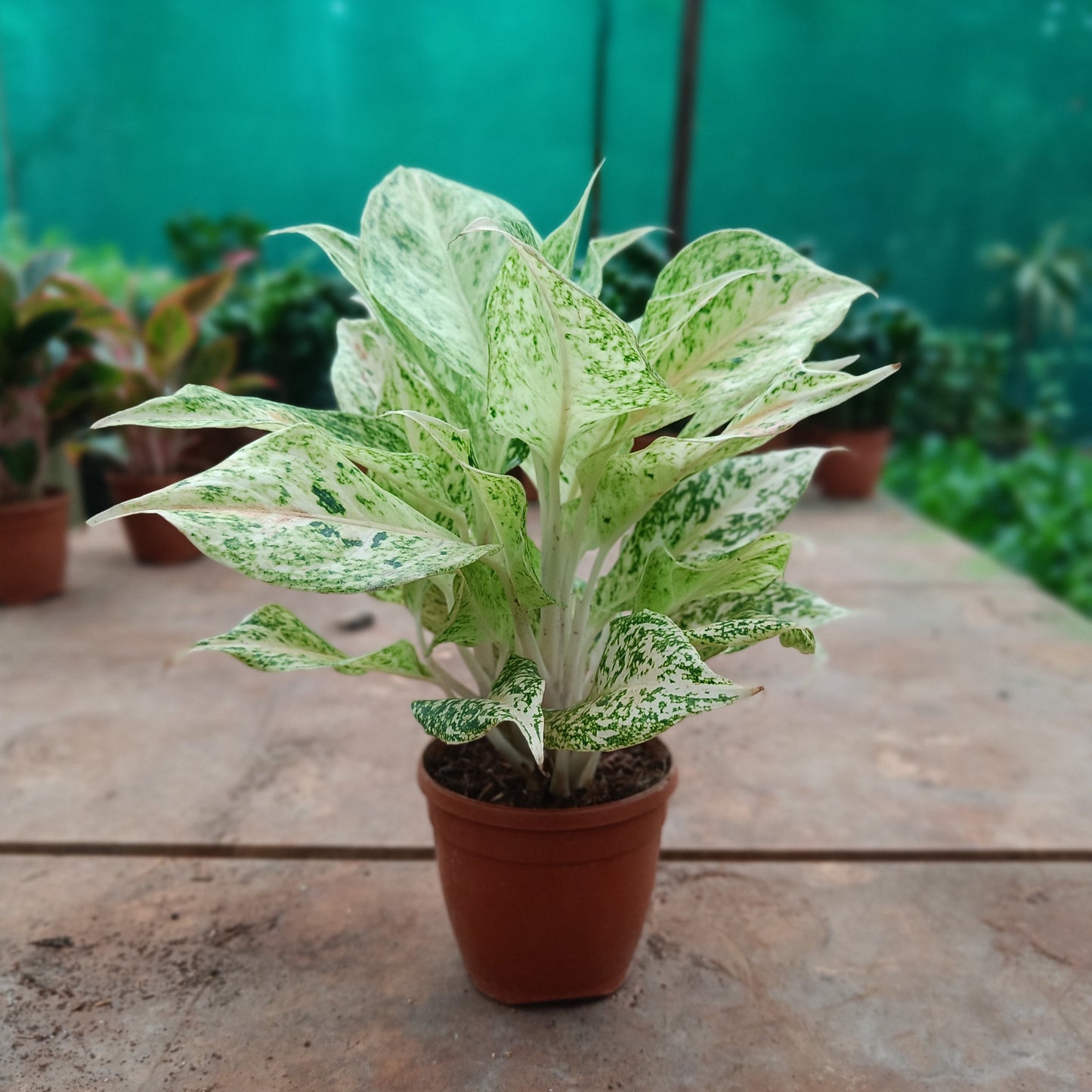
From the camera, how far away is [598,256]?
0.96 metres

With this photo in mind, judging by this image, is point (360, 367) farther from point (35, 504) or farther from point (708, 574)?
point (35, 504)

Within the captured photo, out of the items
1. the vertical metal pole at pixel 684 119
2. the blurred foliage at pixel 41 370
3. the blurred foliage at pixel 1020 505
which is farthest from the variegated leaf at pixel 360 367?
the blurred foliage at pixel 1020 505

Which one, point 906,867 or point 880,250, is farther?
point 880,250

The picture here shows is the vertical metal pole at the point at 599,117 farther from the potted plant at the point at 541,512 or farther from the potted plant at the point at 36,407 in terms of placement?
the potted plant at the point at 36,407

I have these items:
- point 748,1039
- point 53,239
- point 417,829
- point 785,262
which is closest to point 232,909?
point 417,829

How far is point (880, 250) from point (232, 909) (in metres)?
6.66

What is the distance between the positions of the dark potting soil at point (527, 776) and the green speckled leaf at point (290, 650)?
12cm

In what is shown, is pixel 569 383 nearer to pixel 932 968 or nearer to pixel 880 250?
pixel 932 968

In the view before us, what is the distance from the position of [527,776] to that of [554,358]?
18.5 inches

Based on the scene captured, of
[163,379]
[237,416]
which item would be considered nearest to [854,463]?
[163,379]

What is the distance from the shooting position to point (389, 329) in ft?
2.92

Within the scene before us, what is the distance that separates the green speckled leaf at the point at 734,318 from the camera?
842 millimetres

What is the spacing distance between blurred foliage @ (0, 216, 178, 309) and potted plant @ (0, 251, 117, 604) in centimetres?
91

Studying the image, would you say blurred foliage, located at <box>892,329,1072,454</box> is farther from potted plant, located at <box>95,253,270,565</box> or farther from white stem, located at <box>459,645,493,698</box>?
white stem, located at <box>459,645,493,698</box>
